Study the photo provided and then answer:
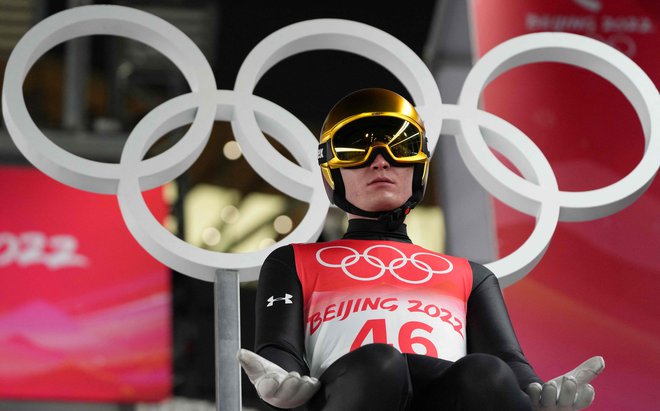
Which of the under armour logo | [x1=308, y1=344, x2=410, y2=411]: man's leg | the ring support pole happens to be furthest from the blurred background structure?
[x1=308, y1=344, x2=410, y2=411]: man's leg

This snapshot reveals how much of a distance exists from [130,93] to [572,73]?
3633mm

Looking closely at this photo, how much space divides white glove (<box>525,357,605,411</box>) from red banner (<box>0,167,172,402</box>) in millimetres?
3466

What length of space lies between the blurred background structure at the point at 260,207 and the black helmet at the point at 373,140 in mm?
1605

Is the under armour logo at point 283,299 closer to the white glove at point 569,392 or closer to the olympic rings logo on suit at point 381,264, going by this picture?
the olympic rings logo on suit at point 381,264

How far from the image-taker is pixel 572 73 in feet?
14.6

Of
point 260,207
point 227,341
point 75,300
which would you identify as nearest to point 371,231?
point 227,341

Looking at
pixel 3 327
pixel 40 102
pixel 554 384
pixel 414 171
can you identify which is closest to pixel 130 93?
pixel 40 102

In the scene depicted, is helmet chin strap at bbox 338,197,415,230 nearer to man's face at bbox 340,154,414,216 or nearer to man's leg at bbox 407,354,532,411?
man's face at bbox 340,154,414,216

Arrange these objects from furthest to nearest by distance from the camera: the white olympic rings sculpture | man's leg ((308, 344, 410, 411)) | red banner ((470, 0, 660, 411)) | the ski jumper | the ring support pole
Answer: red banner ((470, 0, 660, 411)) → the white olympic rings sculpture → the ring support pole → the ski jumper → man's leg ((308, 344, 410, 411))

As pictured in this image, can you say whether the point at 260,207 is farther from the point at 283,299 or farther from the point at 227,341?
the point at 283,299

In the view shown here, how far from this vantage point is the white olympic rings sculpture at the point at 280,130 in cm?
284

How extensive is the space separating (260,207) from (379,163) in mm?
5143

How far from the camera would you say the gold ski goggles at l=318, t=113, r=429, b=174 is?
256cm

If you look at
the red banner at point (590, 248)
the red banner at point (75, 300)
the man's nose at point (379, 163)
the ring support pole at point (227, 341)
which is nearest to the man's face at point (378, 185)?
the man's nose at point (379, 163)
